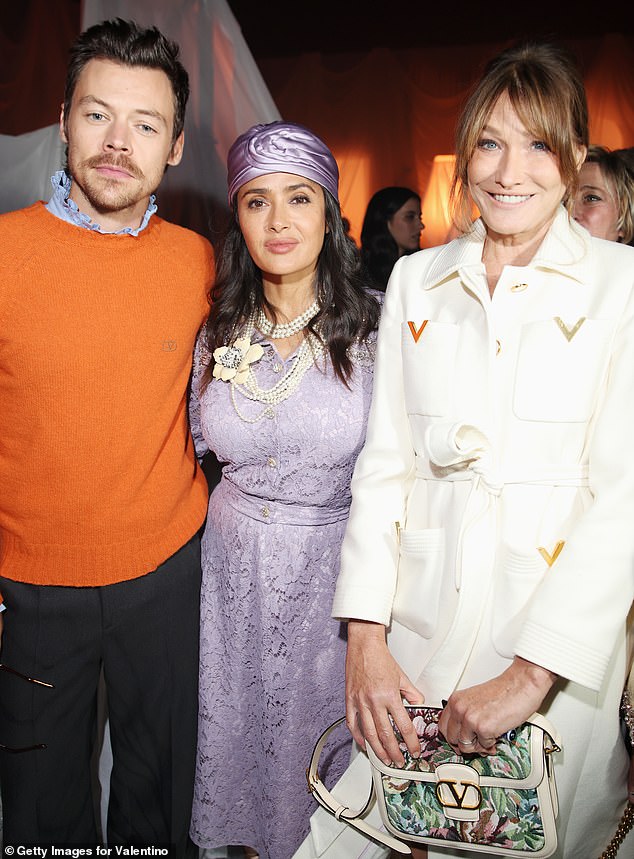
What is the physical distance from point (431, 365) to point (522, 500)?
0.99 feet

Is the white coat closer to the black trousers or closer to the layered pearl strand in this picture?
the layered pearl strand

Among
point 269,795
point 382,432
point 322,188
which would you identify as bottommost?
point 269,795

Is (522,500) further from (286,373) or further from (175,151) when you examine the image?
(175,151)

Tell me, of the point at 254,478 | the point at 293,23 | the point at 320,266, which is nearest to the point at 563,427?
the point at 254,478

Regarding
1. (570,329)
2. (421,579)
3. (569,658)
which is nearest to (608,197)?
(570,329)

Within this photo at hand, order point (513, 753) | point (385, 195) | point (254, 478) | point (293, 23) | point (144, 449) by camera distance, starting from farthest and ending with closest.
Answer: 1. point (293, 23)
2. point (385, 195)
3. point (254, 478)
4. point (144, 449)
5. point (513, 753)

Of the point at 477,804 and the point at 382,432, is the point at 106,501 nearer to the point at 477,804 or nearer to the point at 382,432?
the point at 382,432

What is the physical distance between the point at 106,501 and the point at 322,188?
0.97 metres

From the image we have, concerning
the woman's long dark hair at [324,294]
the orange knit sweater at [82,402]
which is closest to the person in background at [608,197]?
the woman's long dark hair at [324,294]

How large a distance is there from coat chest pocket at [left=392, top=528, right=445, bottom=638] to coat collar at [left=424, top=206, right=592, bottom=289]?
1.62 feet

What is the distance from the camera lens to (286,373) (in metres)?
1.98

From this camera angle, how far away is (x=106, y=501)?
182 cm

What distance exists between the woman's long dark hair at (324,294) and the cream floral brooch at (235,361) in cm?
5

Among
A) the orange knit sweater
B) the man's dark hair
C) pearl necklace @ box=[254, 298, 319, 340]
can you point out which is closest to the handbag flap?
the orange knit sweater
